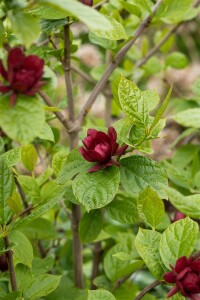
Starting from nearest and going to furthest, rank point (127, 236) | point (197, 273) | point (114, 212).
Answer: point (197, 273), point (114, 212), point (127, 236)

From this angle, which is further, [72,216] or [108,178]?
[72,216]

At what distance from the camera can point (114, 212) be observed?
0.98m

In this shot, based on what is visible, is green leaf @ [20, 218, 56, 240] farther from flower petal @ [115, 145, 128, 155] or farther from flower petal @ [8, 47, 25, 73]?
flower petal @ [8, 47, 25, 73]

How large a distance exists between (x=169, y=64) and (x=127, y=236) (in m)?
0.66

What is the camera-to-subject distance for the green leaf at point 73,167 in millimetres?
873

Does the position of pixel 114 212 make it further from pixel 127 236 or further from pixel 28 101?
pixel 28 101

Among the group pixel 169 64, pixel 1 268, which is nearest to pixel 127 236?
pixel 1 268

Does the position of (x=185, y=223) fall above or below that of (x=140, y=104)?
below

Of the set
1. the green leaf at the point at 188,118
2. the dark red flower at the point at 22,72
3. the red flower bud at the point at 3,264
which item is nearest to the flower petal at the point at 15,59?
the dark red flower at the point at 22,72

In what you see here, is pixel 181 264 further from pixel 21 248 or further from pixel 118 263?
pixel 118 263

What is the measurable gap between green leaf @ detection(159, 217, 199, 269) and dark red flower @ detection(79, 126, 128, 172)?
14 centimetres

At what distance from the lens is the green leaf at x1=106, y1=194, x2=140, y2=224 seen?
0.95 m

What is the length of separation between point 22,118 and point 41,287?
1.27 ft

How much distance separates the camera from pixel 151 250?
810 mm
